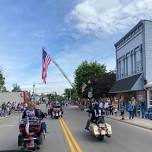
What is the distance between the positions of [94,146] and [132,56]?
38.2 meters

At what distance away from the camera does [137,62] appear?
2016 inches

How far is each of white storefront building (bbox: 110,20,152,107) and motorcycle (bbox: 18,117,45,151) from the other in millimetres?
28339

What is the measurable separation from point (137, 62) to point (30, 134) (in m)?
37.4

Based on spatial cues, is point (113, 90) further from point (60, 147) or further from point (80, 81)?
point (60, 147)

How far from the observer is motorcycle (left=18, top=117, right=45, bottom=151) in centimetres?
1504

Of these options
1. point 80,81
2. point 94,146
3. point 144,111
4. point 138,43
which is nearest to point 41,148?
point 94,146

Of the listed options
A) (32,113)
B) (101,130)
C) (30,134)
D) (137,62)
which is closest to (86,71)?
(137,62)

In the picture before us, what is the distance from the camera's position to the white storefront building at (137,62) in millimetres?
47344

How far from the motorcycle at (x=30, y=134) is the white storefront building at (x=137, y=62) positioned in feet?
93.0

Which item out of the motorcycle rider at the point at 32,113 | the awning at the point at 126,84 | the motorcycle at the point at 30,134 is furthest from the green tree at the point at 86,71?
the motorcycle at the point at 30,134

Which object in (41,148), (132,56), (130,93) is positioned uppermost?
(132,56)

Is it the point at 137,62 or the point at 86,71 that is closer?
the point at 137,62

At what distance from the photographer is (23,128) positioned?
15.3m

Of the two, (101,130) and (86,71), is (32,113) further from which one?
(86,71)
